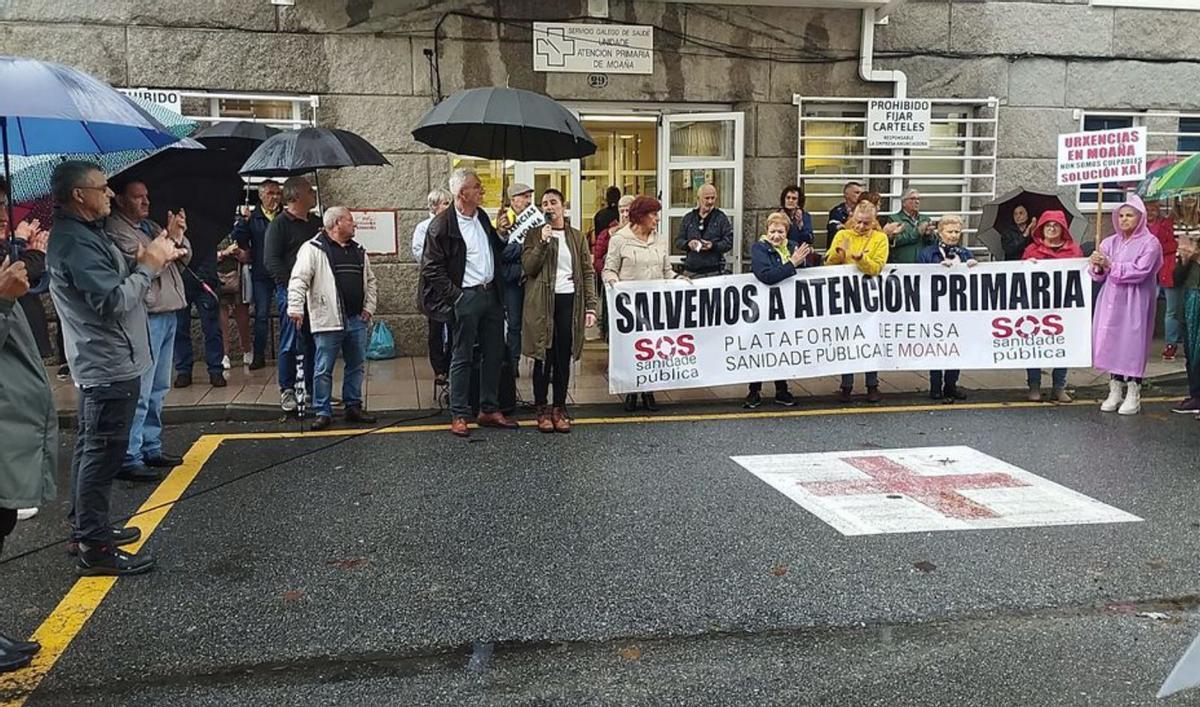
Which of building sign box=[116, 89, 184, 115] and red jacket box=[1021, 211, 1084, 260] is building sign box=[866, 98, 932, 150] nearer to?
red jacket box=[1021, 211, 1084, 260]

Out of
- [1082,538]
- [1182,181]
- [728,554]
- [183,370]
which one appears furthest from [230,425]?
[1182,181]

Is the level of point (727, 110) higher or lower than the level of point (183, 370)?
higher

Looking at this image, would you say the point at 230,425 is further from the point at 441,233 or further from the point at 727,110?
the point at 727,110

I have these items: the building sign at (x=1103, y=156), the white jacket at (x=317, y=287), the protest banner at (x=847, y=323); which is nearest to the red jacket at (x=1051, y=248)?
the protest banner at (x=847, y=323)

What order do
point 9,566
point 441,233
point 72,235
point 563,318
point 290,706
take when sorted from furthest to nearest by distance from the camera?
point 563,318 < point 441,233 < point 9,566 < point 72,235 < point 290,706

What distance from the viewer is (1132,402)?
783 cm

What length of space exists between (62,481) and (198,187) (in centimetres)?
241

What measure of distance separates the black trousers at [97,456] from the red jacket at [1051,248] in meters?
7.53

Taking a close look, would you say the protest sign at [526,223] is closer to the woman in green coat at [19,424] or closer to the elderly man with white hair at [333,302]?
the elderly man with white hair at [333,302]

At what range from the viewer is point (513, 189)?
7.57 m

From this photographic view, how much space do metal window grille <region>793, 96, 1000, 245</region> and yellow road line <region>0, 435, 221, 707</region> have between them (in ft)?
26.0

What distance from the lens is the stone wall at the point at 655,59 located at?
32.3 feet

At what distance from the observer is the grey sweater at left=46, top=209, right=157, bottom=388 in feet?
13.9

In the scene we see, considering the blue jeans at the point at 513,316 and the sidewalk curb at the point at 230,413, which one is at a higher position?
the blue jeans at the point at 513,316
